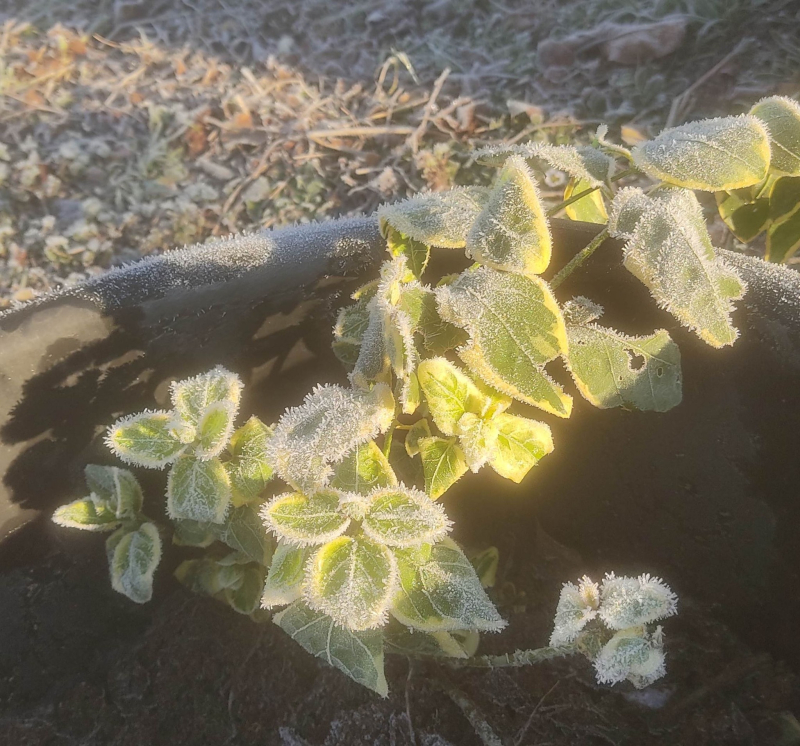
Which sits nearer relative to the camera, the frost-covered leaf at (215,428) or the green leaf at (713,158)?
the green leaf at (713,158)

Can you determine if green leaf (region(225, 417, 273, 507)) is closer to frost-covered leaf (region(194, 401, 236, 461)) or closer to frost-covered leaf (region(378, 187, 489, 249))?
frost-covered leaf (region(194, 401, 236, 461))

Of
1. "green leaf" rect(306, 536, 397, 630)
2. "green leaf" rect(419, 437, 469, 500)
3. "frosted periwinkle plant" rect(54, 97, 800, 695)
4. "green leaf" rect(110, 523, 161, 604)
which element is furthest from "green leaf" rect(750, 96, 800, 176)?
"green leaf" rect(110, 523, 161, 604)

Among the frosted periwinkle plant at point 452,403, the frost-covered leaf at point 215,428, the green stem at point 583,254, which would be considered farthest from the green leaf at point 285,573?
the green stem at point 583,254

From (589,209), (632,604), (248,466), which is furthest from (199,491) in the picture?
(589,209)

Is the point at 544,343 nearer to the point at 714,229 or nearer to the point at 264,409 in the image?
the point at 264,409

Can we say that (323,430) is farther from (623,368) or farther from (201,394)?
(623,368)

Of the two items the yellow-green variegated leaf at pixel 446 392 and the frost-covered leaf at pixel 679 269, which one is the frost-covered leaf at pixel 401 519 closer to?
the yellow-green variegated leaf at pixel 446 392
